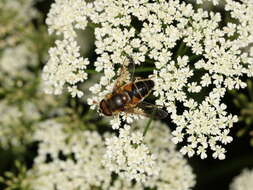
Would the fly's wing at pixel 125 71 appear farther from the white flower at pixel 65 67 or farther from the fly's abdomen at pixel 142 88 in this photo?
the white flower at pixel 65 67

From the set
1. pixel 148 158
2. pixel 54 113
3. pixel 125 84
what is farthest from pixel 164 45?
pixel 54 113

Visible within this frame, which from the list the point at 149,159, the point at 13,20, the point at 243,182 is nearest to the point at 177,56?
the point at 149,159

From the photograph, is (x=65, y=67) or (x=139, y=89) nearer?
(x=139, y=89)

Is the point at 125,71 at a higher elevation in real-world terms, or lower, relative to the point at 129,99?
higher

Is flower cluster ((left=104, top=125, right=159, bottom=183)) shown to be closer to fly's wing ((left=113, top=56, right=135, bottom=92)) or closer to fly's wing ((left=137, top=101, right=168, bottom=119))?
fly's wing ((left=137, top=101, right=168, bottom=119))

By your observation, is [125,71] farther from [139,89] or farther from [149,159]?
[149,159]

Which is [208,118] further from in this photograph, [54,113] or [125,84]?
[54,113]

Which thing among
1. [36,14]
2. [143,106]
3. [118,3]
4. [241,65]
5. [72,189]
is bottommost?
[72,189]
